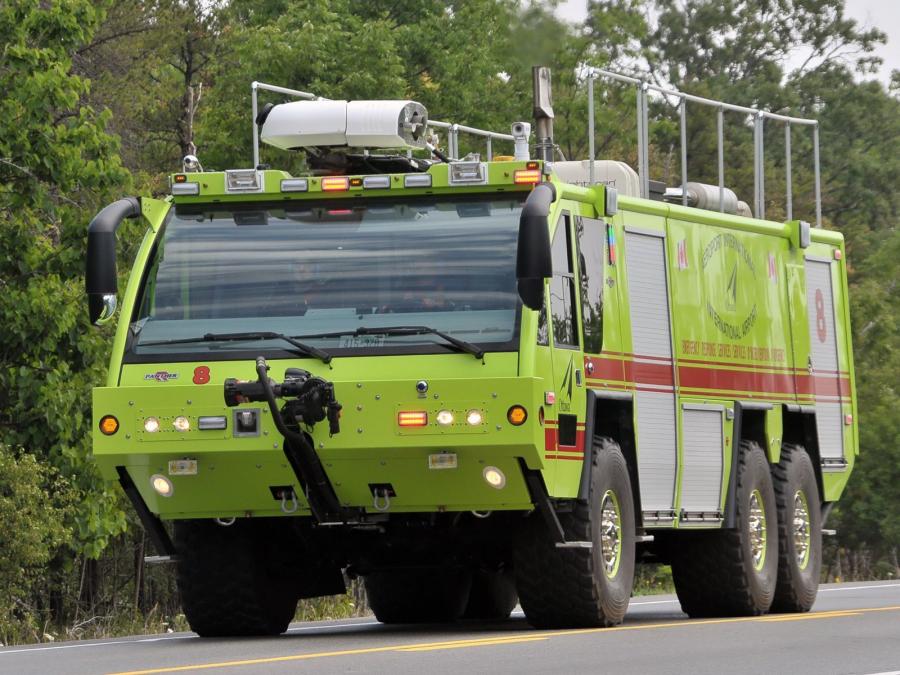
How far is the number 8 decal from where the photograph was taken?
61.6ft

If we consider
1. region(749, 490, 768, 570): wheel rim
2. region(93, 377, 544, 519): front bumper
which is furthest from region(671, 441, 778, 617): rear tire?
region(93, 377, 544, 519): front bumper

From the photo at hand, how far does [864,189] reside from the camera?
237 feet

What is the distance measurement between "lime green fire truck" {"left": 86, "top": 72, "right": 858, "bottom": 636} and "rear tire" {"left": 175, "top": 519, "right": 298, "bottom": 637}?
0.05 ft

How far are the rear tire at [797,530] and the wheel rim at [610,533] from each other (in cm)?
309

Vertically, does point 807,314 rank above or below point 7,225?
below

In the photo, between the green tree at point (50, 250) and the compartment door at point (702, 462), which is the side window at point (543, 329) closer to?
the compartment door at point (702, 462)

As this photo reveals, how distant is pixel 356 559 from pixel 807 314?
5.49 metres

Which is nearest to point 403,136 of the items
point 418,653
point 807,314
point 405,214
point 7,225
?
point 405,214

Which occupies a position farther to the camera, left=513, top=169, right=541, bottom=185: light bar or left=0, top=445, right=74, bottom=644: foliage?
left=0, top=445, right=74, bottom=644: foliage

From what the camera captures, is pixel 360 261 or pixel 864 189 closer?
pixel 360 261

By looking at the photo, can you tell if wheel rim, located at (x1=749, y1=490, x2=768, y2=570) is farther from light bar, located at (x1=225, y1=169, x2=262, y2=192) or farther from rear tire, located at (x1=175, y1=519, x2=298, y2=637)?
light bar, located at (x1=225, y1=169, x2=262, y2=192)

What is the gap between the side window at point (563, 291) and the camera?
13.6 metres

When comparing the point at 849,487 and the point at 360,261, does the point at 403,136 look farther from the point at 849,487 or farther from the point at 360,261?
the point at 849,487

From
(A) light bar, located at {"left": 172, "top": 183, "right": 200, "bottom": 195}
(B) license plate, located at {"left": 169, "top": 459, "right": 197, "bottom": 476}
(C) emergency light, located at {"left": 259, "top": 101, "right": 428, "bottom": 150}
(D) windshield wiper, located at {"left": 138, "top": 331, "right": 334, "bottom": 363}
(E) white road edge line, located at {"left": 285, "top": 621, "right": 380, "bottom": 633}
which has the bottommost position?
(E) white road edge line, located at {"left": 285, "top": 621, "right": 380, "bottom": 633}
